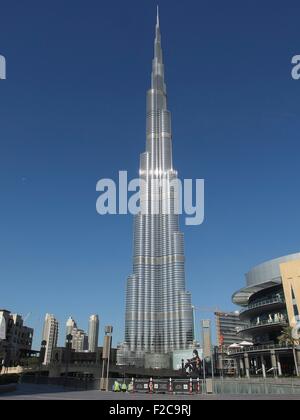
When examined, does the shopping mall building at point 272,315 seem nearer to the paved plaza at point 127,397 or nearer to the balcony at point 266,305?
the balcony at point 266,305

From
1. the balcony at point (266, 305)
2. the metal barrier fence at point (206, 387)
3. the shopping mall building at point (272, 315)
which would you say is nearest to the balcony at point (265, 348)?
the shopping mall building at point (272, 315)

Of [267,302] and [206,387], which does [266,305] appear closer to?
[267,302]

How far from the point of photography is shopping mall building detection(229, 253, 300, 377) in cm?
7731

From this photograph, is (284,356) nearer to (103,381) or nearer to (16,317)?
(103,381)

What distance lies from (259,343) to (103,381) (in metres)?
57.4

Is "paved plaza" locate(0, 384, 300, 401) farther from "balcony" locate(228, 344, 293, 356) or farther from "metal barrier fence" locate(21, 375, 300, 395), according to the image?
"balcony" locate(228, 344, 293, 356)

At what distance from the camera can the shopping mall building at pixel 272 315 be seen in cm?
7731

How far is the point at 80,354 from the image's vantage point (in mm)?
152125

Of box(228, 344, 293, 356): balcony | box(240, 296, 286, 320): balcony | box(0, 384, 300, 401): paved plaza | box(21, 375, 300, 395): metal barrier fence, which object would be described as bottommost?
box(0, 384, 300, 401): paved plaza

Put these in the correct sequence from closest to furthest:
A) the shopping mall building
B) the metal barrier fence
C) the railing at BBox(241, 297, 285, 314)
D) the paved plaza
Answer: the paved plaza → the metal barrier fence → the shopping mall building → the railing at BBox(241, 297, 285, 314)

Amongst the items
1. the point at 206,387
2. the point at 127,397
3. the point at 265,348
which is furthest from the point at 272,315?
the point at 127,397

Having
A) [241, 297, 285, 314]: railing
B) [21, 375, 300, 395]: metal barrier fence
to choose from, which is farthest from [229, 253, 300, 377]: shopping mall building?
[21, 375, 300, 395]: metal barrier fence
